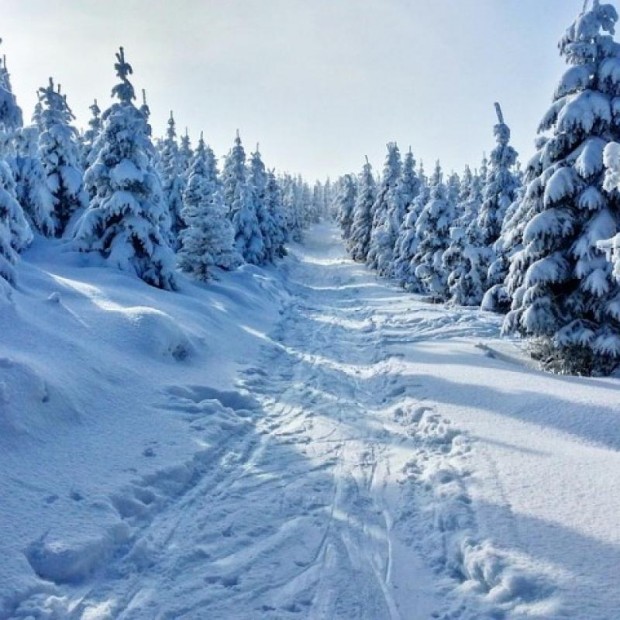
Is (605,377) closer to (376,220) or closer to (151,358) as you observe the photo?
(151,358)

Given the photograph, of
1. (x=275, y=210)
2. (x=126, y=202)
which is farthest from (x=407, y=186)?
(x=126, y=202)

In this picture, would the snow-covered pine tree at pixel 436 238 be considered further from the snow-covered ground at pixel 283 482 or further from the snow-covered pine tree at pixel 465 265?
the snow-covered ground at pixel 283 482

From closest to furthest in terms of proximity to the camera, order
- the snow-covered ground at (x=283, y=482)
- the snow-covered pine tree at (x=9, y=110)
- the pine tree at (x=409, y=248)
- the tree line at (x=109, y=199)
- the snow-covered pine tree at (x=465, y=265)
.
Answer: the snow-covered ground at (x=283, y=482) → the snow-covered pine tree at (x=9, y=110) → the tree line at (x=109, y=199) → the snow-covered pine tree at (x=465, y=265) → the pine tree at (x=409, y=248)

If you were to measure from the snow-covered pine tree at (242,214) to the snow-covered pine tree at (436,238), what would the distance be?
1684 cm

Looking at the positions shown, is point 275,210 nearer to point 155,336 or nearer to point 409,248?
point 409,248

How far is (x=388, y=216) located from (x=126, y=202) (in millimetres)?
32403

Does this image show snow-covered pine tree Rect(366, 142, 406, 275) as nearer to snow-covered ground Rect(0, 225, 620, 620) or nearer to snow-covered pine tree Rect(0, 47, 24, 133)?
snow-covered ground Rect(0, 225, 620, 620)

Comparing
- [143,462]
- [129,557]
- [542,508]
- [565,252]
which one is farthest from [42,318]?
[565,252]

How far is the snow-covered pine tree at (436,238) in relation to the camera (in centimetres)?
3281

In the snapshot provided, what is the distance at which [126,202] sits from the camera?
69.3ft

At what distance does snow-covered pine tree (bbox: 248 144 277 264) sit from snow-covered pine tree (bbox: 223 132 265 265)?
4.67 ft

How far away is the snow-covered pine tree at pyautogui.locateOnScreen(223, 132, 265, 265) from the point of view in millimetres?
44781

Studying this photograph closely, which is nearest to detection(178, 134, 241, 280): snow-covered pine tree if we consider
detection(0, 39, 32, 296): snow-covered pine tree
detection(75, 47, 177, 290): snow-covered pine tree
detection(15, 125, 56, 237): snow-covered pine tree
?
detection(75, 47, 177, 290): snow-covered pine tree

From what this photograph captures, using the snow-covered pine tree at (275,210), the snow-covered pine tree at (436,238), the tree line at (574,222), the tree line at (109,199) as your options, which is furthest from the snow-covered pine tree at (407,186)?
the tree line at (574,222)
